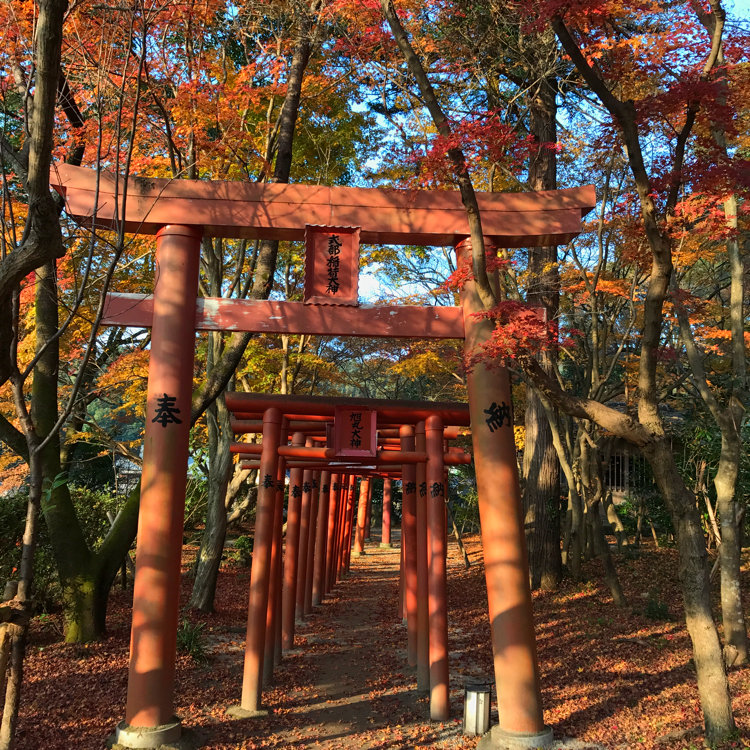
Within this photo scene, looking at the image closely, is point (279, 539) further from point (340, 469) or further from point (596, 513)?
point (596, 513)

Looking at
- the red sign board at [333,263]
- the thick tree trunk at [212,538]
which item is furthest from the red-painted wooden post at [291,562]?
the red sign board at [333,263]

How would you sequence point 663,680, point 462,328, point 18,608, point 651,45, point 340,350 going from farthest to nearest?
1. point 340,350
2. point 663,680
3. point 462,328
4. point 651,45
5. point 18,608

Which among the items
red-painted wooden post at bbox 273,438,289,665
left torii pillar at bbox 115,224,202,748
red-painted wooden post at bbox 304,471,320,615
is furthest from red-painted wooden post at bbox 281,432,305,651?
left torii pillar at bbox 115,224,202,748

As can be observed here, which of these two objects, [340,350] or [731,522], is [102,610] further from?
[340,350]

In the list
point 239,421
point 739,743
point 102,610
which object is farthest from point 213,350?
point 739,743

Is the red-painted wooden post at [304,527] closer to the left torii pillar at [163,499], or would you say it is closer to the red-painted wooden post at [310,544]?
the red-painted wooden post at [310,544]

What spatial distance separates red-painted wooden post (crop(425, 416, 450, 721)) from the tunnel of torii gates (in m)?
0.02

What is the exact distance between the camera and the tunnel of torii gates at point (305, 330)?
5957 mm

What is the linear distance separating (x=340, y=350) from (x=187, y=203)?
13408 mm

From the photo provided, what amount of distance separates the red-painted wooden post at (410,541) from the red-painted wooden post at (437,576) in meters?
1.58

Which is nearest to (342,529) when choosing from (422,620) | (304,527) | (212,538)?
(304,527)

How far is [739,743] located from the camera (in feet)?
16.5

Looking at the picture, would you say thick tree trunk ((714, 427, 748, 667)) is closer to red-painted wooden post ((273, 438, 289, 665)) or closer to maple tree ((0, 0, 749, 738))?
maple tree ((0, 0, 749, 738))

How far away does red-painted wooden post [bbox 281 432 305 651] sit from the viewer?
9734mm
